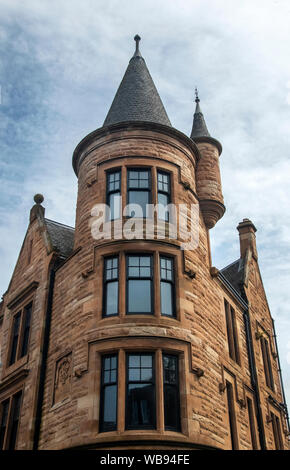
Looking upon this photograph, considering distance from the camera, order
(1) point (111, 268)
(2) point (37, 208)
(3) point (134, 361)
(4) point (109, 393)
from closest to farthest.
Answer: (4) point (109, 393) < (3) point (134, 361) < (1) point (111, 268) < (2) point (37, 208)

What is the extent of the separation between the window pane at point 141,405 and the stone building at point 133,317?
0.09ft

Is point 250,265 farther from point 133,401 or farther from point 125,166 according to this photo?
point 133,401

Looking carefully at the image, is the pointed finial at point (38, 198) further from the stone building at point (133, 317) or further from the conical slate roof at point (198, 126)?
the conical slate roof at point (198, 126)

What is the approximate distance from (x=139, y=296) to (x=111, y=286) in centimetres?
98

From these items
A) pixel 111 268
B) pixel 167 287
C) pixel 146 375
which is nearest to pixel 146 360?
pixel 146 375

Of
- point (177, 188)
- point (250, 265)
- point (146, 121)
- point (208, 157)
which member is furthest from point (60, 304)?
point (250, 265)

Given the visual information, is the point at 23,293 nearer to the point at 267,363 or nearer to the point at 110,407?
the point at 110,407

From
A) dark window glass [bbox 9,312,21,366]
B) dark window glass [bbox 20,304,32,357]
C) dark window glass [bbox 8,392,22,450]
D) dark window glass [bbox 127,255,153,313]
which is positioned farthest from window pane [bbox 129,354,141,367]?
dark window glass [bbox 9,312,21,366]

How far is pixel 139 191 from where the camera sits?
19.2 meters

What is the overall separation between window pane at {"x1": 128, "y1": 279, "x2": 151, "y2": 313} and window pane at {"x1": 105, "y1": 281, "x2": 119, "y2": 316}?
0.42m

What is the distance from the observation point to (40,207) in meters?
24.0

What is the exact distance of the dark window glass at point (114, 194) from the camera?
19.0 metres

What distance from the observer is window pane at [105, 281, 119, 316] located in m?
17.1

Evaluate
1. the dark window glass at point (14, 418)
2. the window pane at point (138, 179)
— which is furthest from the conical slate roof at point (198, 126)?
the dark window glass at point (14, 418)
